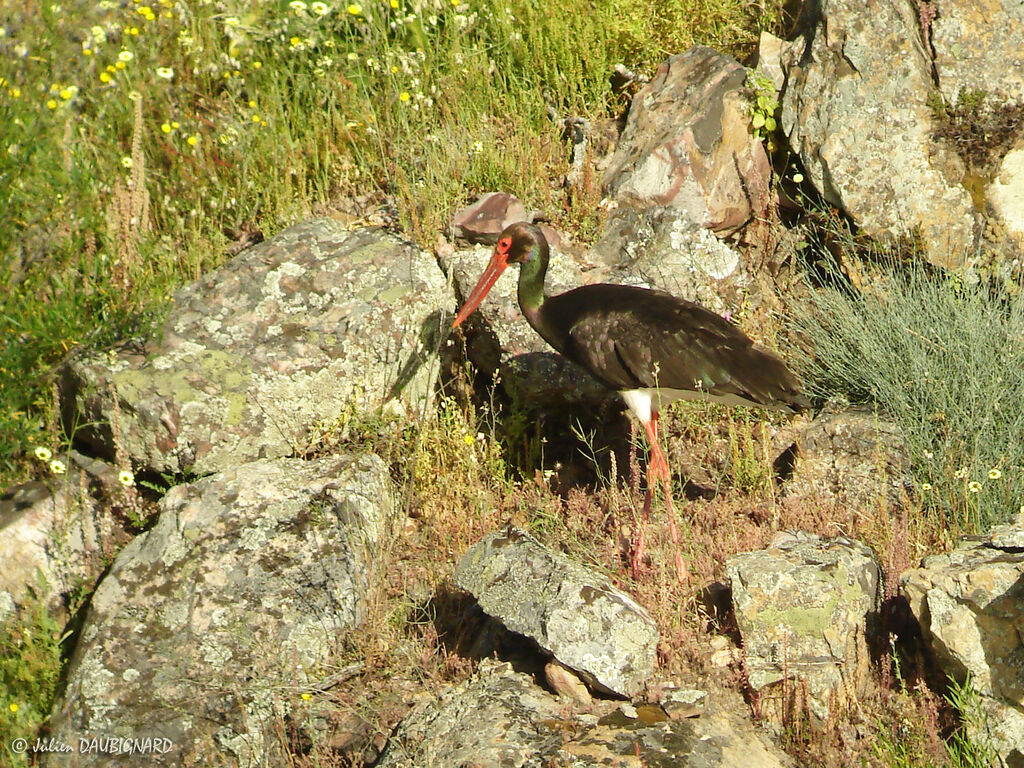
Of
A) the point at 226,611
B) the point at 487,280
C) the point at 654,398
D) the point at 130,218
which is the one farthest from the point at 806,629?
the point at 130,218

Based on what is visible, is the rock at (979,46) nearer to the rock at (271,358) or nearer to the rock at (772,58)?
the rock at (772,58)

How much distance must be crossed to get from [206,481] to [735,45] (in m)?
4.72

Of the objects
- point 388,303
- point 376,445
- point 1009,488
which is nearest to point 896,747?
point 1009,488

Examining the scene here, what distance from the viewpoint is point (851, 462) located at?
5434 millimetres

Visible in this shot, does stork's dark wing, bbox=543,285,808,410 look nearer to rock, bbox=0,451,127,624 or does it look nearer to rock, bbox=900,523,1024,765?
rock, bbox=900,523,1024,765

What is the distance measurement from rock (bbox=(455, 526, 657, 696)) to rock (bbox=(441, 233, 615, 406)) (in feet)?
5.84

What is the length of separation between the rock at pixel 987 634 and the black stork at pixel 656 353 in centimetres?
146

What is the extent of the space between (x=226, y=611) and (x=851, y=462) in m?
3.09

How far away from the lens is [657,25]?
7.47 m

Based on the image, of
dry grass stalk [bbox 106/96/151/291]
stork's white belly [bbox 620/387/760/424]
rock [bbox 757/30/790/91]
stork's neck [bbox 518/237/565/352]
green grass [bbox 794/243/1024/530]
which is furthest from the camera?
rock [bbox 757/30/790/91]

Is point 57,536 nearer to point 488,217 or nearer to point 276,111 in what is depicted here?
point 488,217

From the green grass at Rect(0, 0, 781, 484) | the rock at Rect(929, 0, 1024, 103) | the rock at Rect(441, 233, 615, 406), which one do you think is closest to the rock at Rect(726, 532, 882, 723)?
the rock at Rect(441, 233, 615, 406)

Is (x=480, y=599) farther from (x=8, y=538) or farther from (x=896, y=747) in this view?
(x=8, y=538)

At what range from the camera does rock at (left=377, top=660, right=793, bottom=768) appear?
150 inches
